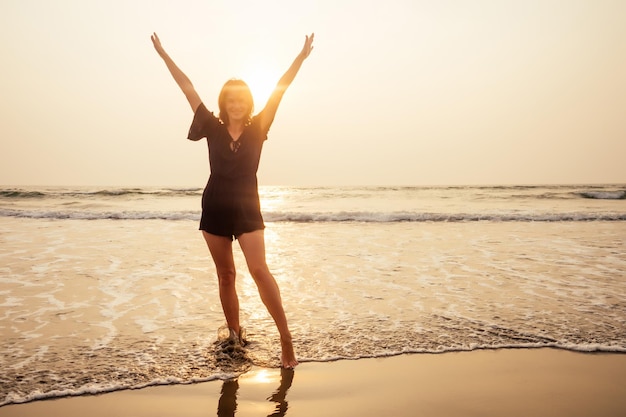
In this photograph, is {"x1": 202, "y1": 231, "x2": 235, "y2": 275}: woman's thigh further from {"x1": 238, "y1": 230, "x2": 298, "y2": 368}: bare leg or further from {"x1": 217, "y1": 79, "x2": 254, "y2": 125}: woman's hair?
{"x1": 217, "y1": 79, "x2": 254, "y2": 125}: woman's hair

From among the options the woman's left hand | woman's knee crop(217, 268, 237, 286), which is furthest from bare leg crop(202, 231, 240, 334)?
the woman's left hand

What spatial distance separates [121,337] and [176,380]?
4.24 feet

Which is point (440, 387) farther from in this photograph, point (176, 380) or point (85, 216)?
point (85, 216)

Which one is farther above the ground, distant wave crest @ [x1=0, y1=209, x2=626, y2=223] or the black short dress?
the black short dress

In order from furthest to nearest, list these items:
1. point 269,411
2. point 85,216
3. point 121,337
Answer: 1. point 85,216
2. point 121,337
3. point 269,411

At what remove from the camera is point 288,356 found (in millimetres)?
3816

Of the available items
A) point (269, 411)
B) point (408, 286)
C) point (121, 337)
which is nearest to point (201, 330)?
point (121, 337)

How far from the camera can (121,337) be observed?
4492mm

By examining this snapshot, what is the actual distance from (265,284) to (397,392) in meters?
1.31

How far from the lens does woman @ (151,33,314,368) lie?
3842 millimetres

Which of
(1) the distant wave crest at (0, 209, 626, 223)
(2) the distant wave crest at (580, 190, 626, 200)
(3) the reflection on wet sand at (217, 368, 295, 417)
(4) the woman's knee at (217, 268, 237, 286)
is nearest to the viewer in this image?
(3) the reflection on wet sand at (217, 368, 295, 417)

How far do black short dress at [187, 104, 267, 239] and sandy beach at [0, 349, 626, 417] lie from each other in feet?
3.92

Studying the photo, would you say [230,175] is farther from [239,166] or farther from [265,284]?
[265,284]

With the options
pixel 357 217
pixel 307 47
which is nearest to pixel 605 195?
pixel 357 217
